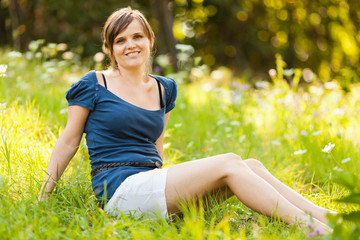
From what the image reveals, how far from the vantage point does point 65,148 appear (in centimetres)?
230

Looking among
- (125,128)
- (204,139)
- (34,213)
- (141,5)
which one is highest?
(141,5)

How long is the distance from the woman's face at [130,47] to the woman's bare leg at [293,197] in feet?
3.02

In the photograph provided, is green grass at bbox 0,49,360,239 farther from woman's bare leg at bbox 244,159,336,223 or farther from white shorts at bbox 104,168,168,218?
woman's bare leg at bbox 244,159,336,223

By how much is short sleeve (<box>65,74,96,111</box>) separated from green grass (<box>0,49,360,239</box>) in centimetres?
47

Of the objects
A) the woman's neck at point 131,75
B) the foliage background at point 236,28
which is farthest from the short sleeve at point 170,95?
the foliage background at point 236,28

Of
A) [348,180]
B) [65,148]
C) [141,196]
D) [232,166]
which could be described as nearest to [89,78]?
[65,148]

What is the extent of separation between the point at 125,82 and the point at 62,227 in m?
0.96

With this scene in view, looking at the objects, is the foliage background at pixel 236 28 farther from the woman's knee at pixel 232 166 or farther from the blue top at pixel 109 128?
the woman's knee at pixel 232 166

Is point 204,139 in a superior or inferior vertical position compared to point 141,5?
inferior

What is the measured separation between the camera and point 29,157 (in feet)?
8.83

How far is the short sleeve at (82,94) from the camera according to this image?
2.32 m

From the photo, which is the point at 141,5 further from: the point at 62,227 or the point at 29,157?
the point at 62,227

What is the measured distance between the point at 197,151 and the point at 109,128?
1.55 meters

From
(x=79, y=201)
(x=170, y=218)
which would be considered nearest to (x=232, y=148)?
(x=170, y=218)
